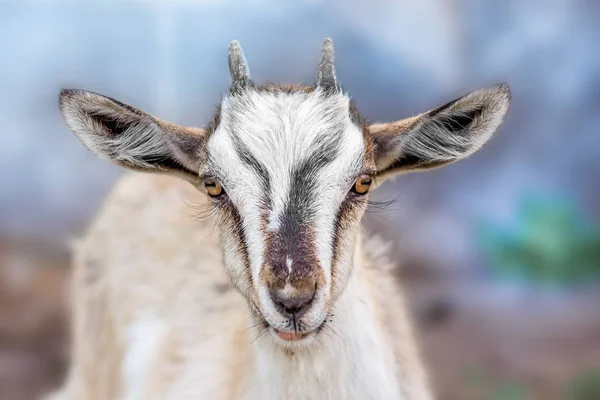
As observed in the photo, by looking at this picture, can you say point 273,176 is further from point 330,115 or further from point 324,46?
point 324,46

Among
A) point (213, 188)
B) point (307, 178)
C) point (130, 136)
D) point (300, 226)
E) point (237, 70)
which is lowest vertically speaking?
point (300, 226)

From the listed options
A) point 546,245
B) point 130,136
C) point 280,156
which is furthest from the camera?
point 546,245

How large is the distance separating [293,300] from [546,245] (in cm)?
349

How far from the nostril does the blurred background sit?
2857 mm

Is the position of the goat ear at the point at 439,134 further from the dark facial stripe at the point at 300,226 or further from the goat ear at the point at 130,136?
the goat ear at the point at 130,136

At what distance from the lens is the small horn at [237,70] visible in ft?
8.04

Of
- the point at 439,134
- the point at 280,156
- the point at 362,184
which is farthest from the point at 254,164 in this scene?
the point at 439,134

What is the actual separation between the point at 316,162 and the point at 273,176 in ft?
0.46

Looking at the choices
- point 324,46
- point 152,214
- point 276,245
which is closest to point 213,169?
point 276,245

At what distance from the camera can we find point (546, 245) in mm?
4996

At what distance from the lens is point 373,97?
17.5ft

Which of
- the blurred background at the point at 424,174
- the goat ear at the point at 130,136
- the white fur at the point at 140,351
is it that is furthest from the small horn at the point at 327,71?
the blurred background at the point at 424,174

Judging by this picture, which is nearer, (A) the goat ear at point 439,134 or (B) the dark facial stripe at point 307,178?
(B) the dark facial stripe at point 307,178

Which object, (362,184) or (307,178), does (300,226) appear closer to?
(307,178)
